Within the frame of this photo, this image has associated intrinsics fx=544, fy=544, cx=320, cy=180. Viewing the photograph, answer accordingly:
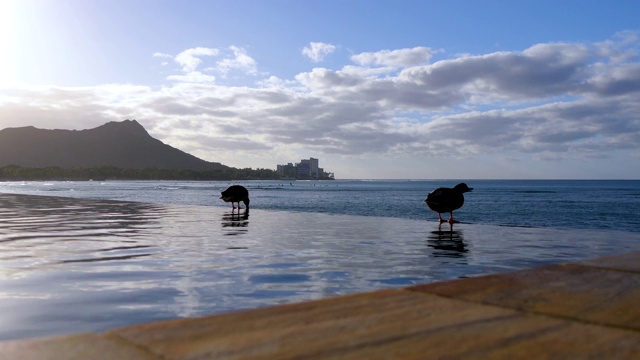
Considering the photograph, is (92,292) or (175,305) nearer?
(175,305)

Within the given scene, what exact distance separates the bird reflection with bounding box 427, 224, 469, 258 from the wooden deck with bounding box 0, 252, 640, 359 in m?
5.31

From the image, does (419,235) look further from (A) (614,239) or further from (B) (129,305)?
(B) (129,305)

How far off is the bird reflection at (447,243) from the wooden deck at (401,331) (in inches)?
209

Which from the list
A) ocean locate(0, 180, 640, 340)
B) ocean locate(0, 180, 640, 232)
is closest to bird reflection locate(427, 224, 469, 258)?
ocean locate(0, 180, 640, 340)

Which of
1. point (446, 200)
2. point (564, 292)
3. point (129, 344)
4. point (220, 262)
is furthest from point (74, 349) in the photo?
point (446, 200)

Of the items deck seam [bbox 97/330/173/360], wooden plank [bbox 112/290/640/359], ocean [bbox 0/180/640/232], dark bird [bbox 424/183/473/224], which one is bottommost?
ocean [bbox 0/180/640/232]

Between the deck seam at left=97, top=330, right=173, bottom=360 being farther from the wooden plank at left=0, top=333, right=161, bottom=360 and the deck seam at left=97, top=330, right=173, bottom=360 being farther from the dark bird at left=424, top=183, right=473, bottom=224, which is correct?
the dark bird at left=424, top=183, right=473, bottom=224

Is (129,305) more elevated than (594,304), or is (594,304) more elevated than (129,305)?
(594,304)

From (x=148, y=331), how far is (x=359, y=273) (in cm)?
434

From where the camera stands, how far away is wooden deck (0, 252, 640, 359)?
7.24 feet

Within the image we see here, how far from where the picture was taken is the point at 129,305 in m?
4.84

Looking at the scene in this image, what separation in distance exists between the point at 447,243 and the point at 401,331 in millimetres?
8080

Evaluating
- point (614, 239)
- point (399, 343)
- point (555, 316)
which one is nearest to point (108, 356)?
point (399, 343)

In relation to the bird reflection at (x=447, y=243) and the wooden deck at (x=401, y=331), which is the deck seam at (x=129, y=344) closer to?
the wooden deck at (x=401, y=331)
